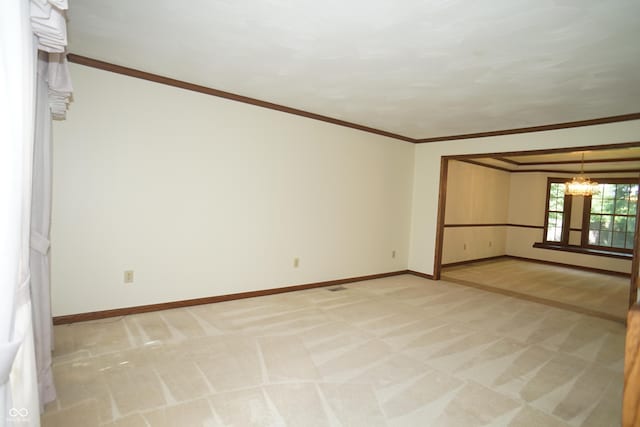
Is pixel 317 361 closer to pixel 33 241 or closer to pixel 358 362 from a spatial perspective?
pixel 358 362

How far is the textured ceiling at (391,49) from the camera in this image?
2.07 metres

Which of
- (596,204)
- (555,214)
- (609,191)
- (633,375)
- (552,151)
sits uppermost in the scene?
(552,151)

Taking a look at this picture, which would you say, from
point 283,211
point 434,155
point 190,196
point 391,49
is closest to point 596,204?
point 434,155

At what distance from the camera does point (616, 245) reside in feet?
23.9

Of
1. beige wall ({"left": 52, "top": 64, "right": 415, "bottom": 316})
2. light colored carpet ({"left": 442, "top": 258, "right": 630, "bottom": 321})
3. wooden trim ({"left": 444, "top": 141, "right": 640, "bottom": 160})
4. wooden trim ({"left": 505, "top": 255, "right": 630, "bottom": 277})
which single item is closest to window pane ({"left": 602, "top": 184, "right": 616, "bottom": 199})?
wooden trim ({"left": 505, "top": 255, "right": 630, "bottom": 277})

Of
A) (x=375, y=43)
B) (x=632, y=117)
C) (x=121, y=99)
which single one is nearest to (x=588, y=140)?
(x=632, y=117)

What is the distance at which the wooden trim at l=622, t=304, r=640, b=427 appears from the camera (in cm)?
42

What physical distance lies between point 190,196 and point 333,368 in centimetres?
232

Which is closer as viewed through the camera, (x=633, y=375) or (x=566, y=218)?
A: (x=633, y=375)

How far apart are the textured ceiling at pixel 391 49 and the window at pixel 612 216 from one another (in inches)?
182

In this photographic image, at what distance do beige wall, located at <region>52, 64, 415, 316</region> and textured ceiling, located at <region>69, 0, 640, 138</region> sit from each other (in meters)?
0.40

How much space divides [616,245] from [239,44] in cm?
871

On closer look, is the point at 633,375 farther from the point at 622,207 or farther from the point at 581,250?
the point at 622,207

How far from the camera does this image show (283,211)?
4.43 m
